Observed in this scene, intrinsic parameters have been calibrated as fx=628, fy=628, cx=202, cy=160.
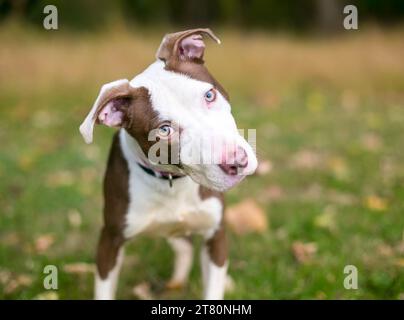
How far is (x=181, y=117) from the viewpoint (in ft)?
8.53

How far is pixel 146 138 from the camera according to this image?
2.77 m

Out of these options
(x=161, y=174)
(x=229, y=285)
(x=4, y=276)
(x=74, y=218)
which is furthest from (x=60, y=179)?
(x=161, y=174)

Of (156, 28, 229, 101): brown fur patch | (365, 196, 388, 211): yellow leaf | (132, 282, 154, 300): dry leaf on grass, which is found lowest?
(132, 282, 154, 300): dry leaf on grass

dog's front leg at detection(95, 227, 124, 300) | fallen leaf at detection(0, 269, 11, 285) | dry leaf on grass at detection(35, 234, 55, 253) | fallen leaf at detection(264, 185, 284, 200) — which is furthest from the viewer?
fallen leaf at detection(264, 185, 284, 200)

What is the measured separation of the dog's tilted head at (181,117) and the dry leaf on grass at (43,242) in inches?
63.3

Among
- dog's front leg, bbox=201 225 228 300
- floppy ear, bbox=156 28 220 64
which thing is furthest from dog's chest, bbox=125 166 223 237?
floppy ear, bbox=156 28 220 64

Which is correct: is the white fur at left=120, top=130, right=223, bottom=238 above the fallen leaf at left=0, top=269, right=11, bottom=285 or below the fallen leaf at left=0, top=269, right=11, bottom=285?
above

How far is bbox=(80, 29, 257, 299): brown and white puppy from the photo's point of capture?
2.54 meters

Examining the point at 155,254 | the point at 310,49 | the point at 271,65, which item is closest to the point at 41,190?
the point at 155,254

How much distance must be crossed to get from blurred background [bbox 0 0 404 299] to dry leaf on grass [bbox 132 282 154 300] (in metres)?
0.01

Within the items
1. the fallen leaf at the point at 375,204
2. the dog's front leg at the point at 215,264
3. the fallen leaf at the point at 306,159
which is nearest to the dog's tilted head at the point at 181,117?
the dog's front leg at the point at 215,264

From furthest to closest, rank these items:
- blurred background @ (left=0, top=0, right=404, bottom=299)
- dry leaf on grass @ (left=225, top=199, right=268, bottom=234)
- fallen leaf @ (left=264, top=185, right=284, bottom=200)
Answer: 1. fallen leaf @ (left=264, top=185, right=284, bottom=200)
2. dry leaf on grass @ (left=225, top=199, right=268, bottom=234)
3. blurred background @ (left=0, top=0, right=404, bottom=299)

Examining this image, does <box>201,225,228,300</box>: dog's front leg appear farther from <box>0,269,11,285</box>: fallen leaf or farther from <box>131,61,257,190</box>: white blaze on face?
<box>0,269,11,285</box>: fallen leaf

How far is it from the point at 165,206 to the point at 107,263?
441 mm
